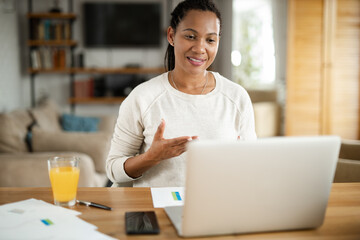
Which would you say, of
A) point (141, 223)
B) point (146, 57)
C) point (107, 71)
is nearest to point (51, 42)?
point (107, 71)

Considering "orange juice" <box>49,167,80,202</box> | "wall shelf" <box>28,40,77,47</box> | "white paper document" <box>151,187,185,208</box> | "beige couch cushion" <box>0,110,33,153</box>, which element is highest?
"wall shelf" <box>28,40,77,47</box>

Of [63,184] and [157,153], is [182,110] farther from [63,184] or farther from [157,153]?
[63,184]

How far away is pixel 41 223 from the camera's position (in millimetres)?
834

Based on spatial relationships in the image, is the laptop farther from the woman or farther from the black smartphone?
A: the woman

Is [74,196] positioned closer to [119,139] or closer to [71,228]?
[71,228]

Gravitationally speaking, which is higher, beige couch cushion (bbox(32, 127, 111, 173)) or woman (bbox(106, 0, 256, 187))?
woman (bbox(106, 0, 256, 187))

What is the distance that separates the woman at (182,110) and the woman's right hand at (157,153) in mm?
10

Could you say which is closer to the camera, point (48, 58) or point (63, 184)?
point (63, 184)

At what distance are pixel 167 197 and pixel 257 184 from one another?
36 centimetres

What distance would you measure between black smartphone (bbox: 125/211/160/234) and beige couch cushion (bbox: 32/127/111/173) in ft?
6.04

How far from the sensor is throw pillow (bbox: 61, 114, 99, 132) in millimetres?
4117

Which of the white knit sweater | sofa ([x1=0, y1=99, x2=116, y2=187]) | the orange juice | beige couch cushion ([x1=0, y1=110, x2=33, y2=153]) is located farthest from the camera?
beige couch cushion ([x1=0, y1=110, x2=33, y2=153])

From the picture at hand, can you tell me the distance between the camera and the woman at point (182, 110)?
1.36 m

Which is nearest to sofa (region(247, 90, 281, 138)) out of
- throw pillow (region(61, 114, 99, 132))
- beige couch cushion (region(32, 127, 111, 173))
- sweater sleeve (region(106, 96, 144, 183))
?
throw pillow (region(61, 114, 99, 132))
